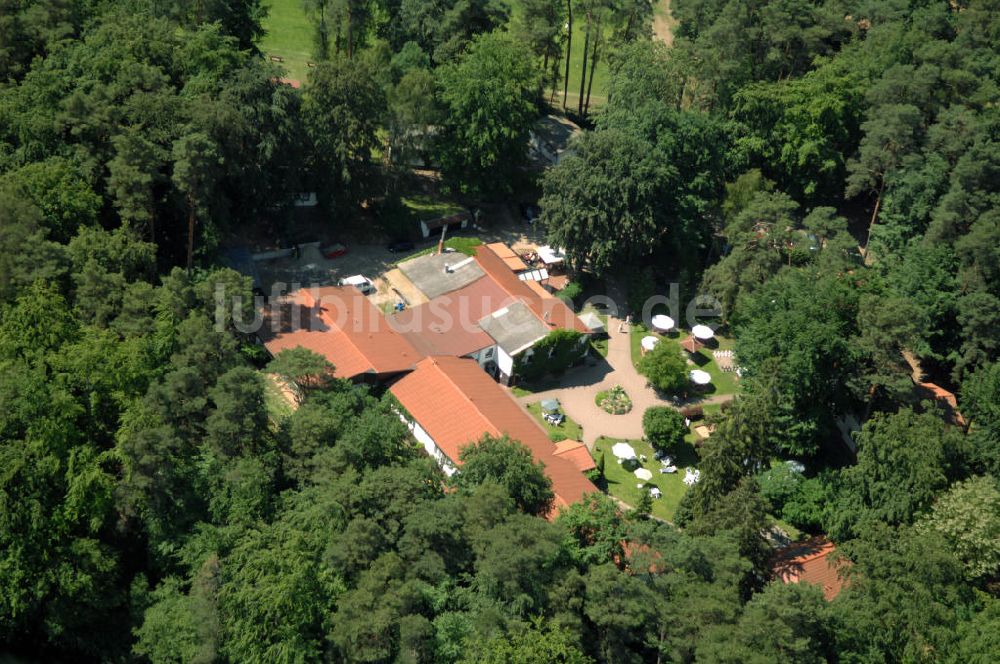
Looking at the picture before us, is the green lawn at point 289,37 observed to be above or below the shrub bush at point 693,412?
above

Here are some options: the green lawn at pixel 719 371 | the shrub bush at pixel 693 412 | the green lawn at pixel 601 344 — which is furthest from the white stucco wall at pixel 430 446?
the green lawn at pixel 719 371

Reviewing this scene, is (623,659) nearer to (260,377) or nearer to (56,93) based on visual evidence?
(260,377)

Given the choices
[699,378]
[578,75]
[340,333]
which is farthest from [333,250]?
[578,75]

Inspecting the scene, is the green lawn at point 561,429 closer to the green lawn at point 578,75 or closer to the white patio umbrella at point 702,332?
the white patio umbrella at point 702,332

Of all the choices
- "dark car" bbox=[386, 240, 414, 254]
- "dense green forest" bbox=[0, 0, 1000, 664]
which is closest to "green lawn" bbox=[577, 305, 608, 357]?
"dense green forest" bbox=[0, 0, 1000, 664]

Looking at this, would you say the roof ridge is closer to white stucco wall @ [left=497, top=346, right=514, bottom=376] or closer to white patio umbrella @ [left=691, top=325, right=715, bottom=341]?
white stucco wall @ [left=497, top=346, right=514, bottom=376]

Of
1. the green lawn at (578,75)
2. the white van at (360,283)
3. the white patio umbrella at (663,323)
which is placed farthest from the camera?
the green lawn at (578,75)
